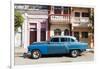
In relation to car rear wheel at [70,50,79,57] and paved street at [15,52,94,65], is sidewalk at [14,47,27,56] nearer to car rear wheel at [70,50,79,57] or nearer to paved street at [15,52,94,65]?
paved street at [15,52,94,65]

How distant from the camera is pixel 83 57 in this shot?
2.18 meters

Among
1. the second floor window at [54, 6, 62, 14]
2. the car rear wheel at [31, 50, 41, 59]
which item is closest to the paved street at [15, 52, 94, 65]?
the car rear wheel at [31, 50, 41, 59]

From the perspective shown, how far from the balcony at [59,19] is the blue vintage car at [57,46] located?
0.14 m

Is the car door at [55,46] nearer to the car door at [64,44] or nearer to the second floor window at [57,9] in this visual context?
the car door at [64,44]

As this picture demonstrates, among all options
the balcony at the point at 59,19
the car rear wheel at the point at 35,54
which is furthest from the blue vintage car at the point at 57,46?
the balcony at the point at 59,19

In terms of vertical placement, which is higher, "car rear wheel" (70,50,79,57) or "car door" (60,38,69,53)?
"car door" (60,38,69,53)

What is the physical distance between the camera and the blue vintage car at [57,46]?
210 centimetres

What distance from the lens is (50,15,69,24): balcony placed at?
6.97 feet

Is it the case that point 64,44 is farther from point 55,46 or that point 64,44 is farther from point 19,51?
point 19,51

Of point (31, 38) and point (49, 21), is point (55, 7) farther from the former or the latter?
point (31, 38)

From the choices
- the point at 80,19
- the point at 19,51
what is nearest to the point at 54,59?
the point at 19,51

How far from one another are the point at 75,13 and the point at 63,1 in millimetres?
160

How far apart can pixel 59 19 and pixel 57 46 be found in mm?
253

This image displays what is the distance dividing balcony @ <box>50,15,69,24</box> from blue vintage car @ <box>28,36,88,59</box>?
141 mm
